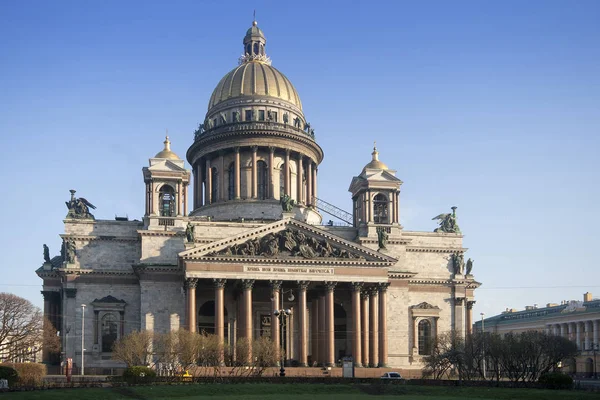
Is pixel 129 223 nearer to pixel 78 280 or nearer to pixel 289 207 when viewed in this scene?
pixel 78 280

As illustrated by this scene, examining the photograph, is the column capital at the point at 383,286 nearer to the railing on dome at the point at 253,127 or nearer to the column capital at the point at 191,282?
the column capital at the point at 191,282

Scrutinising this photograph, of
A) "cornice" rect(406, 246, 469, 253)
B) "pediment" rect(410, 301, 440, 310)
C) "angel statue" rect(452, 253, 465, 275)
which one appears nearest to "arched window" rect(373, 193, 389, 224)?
"cornice" rect(406, 246, 469, 253)

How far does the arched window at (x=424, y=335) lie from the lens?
89.4 m

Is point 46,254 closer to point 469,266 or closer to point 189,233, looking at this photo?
point 189,233

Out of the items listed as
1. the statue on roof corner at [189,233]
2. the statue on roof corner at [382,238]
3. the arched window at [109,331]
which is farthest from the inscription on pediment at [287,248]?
the arched window at [109,331]

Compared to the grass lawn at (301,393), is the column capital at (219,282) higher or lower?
higher

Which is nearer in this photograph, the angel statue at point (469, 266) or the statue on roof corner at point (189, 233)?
the statue on roof corner at point (189, 233)

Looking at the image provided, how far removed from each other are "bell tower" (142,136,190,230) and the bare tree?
14549mm

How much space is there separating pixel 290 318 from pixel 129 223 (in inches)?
769

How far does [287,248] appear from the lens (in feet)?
264

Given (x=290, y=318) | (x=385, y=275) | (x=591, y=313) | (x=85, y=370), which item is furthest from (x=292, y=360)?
(x=591, y=313)

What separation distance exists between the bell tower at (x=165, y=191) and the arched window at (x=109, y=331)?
10246mm

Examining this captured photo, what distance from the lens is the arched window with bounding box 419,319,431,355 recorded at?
8944 cm

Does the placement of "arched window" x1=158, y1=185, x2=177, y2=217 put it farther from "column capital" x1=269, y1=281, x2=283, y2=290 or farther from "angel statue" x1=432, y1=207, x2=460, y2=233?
"angel statue" x1=432, y1=207, x2=460, y2=233
